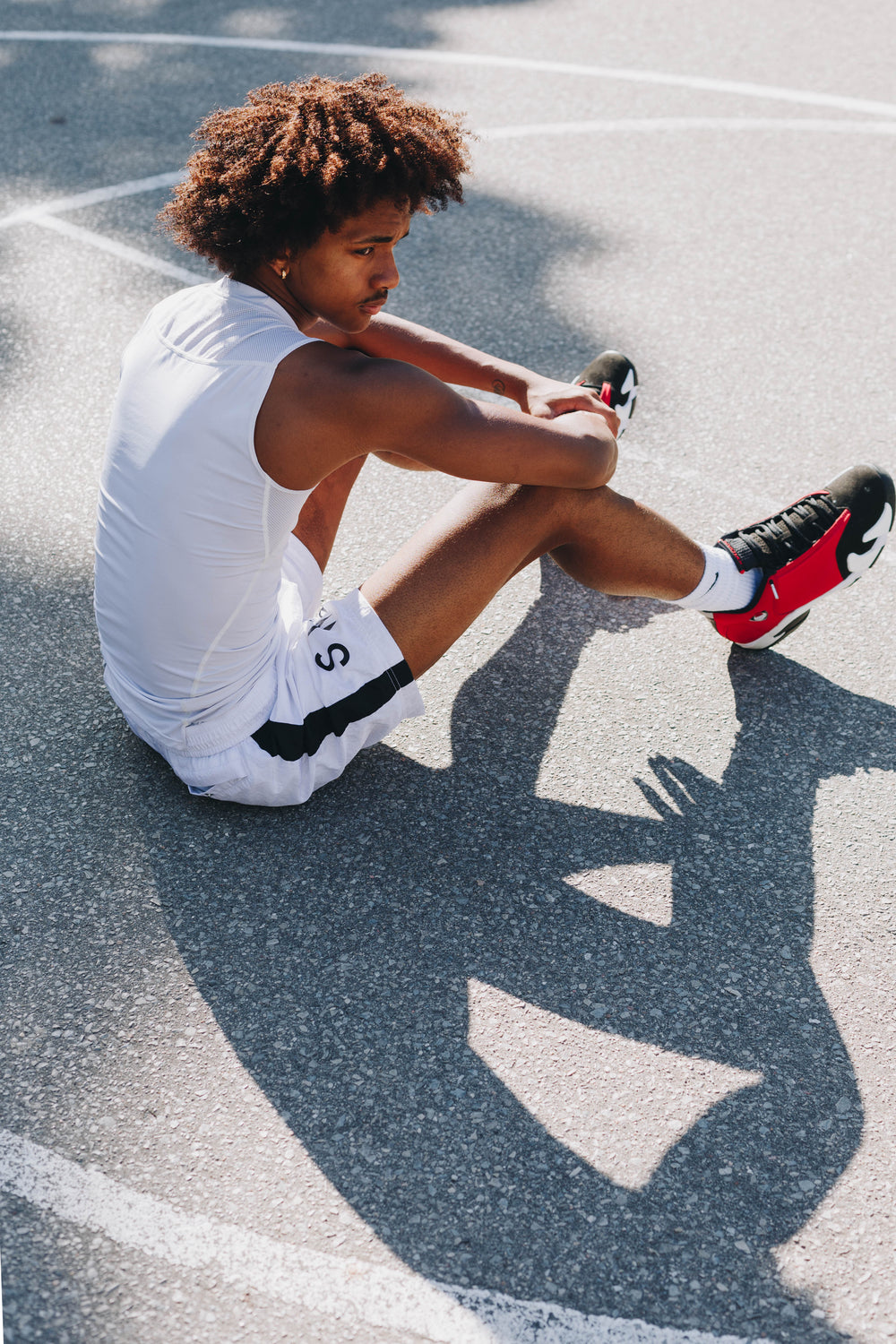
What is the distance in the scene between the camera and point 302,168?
6.66 feet

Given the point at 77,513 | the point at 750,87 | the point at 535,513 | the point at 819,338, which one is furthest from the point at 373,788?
the point at 750,87

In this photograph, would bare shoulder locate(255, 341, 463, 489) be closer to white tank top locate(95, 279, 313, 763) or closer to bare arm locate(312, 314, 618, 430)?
white tank top locate(95, 279, 313, 763)

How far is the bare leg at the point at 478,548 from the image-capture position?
7.95 feet

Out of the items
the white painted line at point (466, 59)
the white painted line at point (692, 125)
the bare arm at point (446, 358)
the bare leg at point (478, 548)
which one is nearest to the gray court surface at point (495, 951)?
the bare leg at point (478, 548)

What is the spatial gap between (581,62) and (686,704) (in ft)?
15.4

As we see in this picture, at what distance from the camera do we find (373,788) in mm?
2631

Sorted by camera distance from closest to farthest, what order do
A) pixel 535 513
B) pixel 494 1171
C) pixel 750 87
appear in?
1. pixel 494 1171
2. pixel 535 513
3. pixel 750 87

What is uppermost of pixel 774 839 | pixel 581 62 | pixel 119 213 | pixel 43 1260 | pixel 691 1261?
pixel 581 62

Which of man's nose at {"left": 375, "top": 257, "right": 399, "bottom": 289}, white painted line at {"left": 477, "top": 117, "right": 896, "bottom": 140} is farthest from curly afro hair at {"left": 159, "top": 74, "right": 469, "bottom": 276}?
white painted line at {"left": 477, "top": 117, "right": 896, "bottom": 140}

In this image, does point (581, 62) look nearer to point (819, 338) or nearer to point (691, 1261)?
point (819, 338)

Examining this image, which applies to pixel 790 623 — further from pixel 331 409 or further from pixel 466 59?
pixel 466 59

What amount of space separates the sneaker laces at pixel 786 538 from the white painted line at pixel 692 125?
135 inches

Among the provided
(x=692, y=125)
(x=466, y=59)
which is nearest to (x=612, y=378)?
(x=692, y=125)

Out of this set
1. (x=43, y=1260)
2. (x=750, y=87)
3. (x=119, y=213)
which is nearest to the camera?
(x=43, y=1260)
